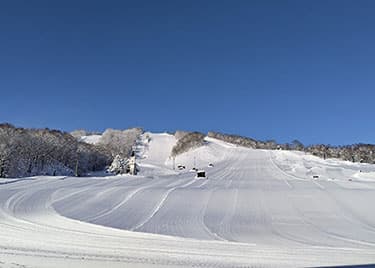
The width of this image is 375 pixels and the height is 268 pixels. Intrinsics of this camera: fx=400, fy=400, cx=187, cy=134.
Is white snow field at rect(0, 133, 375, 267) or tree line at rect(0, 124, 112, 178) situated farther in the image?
tree line at rect(0, 124, 112, 178)

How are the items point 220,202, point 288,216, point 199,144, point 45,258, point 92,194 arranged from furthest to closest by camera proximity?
point 199,144 < point 92,194 < point 220,202 < point 288,216 < point 45,258

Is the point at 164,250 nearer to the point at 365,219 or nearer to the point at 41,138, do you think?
the point at 365,219

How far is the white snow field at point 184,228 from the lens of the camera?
911 centimetres

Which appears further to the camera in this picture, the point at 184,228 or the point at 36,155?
the point at 36,155

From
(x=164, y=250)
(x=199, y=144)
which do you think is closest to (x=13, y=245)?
(x=164, y=250)

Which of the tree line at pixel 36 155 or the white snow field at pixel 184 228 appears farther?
the tree line at pixel 36 155

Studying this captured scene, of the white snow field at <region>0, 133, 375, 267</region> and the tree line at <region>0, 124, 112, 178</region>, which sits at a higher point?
the tree line at <region>0, 124, 112, 178</region>

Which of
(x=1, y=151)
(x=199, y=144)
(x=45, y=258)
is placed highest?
(x=199, y=144)

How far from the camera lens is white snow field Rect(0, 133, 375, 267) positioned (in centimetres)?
911

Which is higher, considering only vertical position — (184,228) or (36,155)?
(36,155)

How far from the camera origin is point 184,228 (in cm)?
1384

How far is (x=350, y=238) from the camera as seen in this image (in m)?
12.8

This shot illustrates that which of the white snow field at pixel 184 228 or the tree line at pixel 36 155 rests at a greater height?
the tree line at pixel 36 155

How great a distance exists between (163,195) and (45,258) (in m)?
14.6
